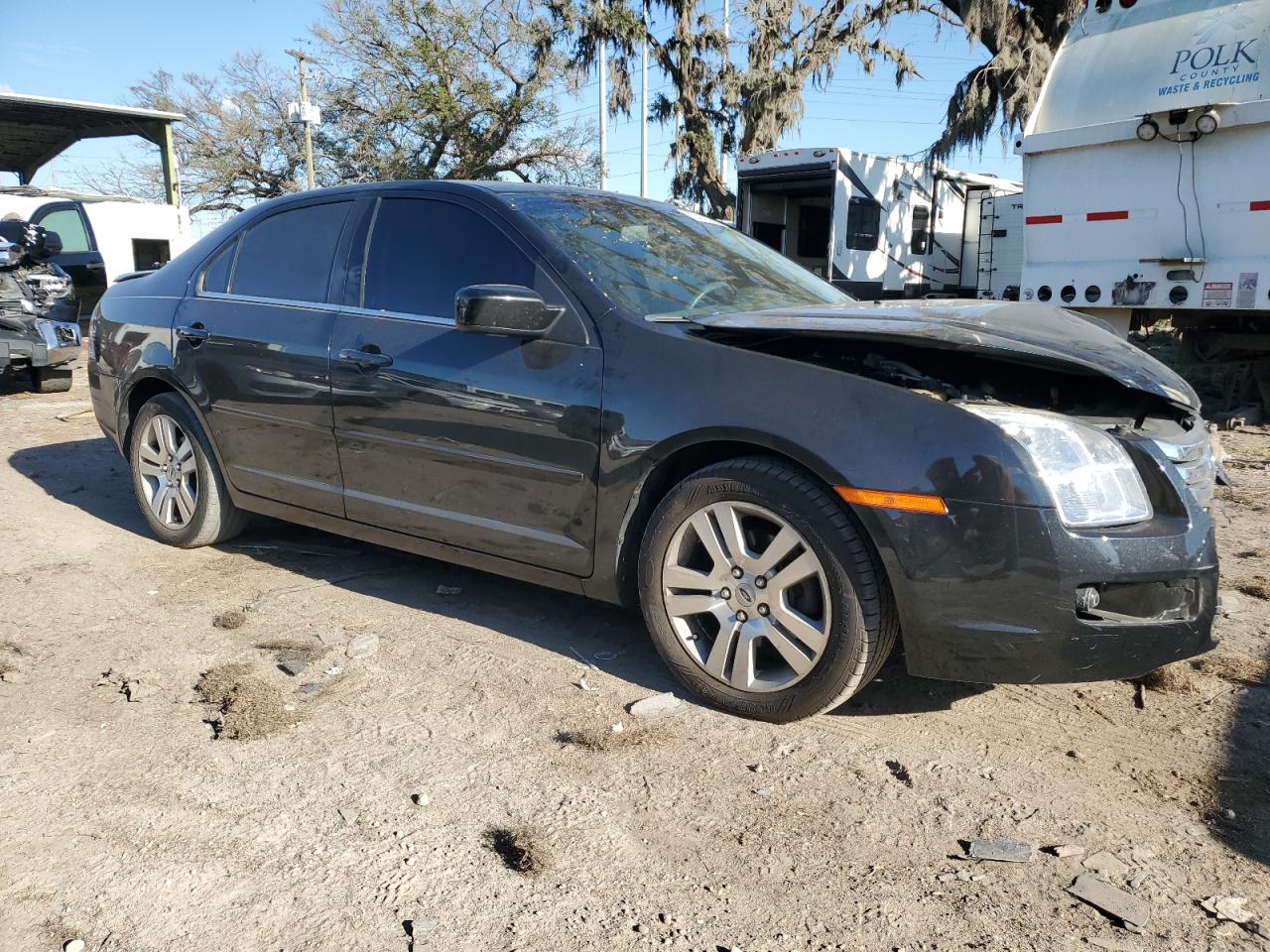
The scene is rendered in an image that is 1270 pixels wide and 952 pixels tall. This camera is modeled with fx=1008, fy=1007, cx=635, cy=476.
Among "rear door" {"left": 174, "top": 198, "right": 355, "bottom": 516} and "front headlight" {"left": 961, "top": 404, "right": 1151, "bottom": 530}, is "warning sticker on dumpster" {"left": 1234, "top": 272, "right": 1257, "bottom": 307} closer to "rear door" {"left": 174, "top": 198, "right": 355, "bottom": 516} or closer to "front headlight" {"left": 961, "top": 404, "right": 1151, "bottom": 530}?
"front headlight" {"left": 961, "top": 404, "right": 1151, "bottom": 530}

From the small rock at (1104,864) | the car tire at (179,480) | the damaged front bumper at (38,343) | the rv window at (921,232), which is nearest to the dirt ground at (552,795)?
the small rock at (1104,864)

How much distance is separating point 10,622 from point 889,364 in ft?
11.0

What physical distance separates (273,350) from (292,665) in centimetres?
141

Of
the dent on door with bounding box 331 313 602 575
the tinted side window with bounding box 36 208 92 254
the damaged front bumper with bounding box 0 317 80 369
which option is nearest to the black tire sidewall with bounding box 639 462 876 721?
the dent on door with bounding box 331 313 602 575

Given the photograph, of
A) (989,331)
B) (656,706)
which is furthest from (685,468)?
(989,331)

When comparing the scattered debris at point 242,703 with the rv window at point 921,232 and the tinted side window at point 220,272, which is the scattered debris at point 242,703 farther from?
the rv window at point 921,232

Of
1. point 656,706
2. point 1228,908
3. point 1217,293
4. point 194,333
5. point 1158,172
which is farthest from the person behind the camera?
point 1158,172

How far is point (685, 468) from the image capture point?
123 inches

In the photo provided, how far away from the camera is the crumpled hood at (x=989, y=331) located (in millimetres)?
2754

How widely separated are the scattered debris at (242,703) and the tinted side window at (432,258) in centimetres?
141

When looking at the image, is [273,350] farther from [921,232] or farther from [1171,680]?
[921,232]

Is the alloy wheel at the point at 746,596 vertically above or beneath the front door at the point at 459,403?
beneath

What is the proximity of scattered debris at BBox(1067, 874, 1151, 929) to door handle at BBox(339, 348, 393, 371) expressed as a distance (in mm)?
2708

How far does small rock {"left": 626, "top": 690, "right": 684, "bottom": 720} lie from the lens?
9.94ft
